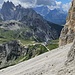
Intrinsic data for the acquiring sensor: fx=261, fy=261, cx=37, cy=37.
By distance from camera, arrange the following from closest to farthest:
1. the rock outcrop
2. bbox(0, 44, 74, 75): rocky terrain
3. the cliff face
→ the rock outcrop → bbox(0, 44, 74, 75): rocky terrain → the cliff face

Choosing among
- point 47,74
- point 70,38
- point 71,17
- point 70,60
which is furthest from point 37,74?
point 71,17

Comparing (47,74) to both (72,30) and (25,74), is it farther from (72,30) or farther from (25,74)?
(72,30)

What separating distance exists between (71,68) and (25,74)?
13225 millimetres

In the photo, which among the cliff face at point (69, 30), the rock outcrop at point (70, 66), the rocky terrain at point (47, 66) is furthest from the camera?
the cliff face at point (69, 30)

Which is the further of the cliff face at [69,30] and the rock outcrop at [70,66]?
the cliff face at [69,30]

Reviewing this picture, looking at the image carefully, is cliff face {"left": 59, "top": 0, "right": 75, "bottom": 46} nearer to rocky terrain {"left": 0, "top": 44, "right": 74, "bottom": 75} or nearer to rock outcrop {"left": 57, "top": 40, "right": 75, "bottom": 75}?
rocky terrain {"left": 0, "top": 44, "right": 74, "bottom": 75}

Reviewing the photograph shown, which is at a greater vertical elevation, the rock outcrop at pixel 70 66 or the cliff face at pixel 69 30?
the rock outcrop at pixel 70 66

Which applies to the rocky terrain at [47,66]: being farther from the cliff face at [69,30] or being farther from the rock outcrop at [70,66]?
the cliff face at [69,30]

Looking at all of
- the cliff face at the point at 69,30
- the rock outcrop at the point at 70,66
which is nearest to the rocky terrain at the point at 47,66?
the rock outcrop at the point at 70,66

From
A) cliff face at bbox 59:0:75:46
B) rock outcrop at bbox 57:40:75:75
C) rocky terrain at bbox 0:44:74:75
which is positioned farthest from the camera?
cliff face at bbox 59:0:75:46

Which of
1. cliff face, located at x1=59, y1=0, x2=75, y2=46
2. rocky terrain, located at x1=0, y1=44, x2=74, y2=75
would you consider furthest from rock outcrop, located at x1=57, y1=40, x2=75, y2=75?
cliff face, located at x1=59, y1=0, x2=75, y2=46

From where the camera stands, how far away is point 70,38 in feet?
231

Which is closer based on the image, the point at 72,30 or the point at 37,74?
the point at 37,74

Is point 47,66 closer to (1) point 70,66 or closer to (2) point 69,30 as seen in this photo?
(1) point 70,66
